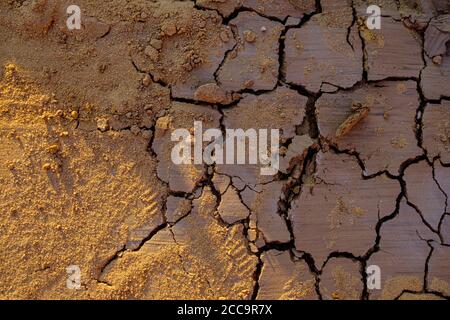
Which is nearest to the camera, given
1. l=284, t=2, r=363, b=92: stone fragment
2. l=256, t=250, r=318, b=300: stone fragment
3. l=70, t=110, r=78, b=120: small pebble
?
l=256, t=250, r=318, b=300: stone fragment

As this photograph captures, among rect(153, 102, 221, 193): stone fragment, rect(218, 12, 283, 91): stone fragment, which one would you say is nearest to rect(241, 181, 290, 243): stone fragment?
rect(153, 102, 221, 193): stone fragment

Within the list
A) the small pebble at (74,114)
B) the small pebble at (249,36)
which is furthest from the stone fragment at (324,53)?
the small pebble at (74,114)

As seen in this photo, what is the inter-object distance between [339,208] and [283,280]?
1.67 ft

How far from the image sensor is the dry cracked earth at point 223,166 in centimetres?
289

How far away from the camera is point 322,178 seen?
9.82ft

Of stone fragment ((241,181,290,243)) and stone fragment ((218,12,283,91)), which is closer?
stone fragment ((241,181,290,243))

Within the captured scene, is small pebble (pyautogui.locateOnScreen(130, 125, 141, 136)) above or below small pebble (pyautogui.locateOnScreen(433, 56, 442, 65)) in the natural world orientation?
below

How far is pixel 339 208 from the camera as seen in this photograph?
9.76ft

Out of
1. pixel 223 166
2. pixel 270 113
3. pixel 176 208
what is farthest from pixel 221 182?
pixel 270 113

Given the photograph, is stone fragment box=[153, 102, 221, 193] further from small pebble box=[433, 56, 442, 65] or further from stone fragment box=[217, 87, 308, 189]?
small pebble box=[433, 56, 442, 65]

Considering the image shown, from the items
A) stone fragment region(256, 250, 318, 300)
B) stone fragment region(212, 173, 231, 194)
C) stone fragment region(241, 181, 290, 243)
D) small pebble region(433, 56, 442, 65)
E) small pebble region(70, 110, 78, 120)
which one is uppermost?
small pebble region(433, 56, 442, 65)

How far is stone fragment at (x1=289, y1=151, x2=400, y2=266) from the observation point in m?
2.94

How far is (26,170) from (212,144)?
1045mm

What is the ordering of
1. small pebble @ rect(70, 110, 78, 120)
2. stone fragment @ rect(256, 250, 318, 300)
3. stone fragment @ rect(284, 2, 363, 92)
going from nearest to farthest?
1. stone fragment @ rect(256, 250, 318, 300)
2. small pebble @ rect(70, 110, 78, 120)
3. stone fragment @ rect(284, 2, 363, 92)
